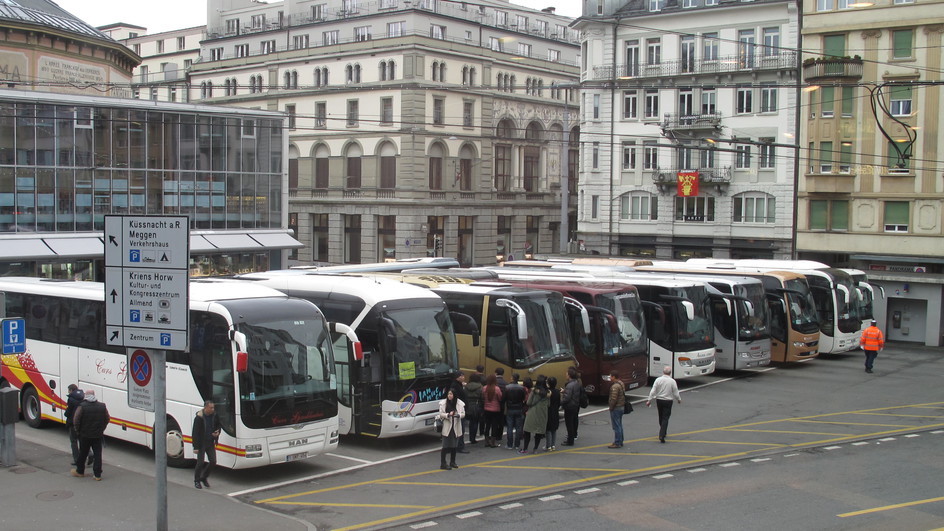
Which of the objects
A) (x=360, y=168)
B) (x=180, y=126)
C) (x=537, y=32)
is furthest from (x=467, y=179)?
(x=180, y=126)

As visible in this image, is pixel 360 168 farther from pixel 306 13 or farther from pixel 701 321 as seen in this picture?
pixel 701 321

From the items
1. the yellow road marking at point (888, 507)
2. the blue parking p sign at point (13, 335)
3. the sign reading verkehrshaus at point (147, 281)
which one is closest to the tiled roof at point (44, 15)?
the blue parking p sign at point (13, 335)

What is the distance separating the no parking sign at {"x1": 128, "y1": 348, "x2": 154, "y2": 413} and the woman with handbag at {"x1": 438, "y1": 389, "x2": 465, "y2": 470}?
18.5ft

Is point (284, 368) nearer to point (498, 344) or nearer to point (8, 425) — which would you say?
point (8, 425)

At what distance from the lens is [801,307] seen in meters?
31.2

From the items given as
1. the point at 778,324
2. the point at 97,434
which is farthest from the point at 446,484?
the point at 778,324

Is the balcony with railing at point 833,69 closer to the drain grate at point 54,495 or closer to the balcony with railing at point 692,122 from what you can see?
the balcony with railing at point 692,122

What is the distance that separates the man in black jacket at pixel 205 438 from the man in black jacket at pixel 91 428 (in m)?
1.74

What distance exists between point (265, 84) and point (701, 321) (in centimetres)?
5088

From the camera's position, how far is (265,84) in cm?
7031

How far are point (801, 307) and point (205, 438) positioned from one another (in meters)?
22.1

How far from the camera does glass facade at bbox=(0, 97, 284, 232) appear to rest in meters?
32.8

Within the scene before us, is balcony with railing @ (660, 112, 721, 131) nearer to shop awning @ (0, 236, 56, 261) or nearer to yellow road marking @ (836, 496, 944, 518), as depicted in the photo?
shop awning @ (0, 236, 56, 261)

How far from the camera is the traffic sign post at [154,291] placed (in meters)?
11.6
